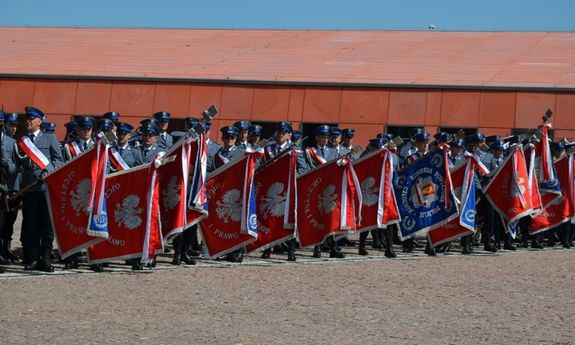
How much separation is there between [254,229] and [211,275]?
1.72 m

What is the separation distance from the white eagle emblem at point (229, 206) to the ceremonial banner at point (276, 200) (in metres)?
0.56

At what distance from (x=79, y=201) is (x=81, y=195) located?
0.24 ft

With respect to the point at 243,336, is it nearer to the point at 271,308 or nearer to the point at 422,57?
the point at 271,308

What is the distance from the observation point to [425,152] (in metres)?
17.9

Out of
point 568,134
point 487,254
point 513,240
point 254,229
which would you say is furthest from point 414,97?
point 254,229

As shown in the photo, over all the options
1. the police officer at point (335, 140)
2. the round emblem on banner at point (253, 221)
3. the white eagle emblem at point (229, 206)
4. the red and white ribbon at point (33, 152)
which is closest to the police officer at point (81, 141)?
the red and white ribbon at point (33, 152)

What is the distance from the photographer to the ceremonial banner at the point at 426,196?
17328mm

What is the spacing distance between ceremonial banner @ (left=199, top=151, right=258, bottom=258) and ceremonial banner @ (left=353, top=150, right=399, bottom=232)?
230 cm

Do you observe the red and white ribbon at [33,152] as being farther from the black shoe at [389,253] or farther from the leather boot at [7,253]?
the black shoe at [389,253]

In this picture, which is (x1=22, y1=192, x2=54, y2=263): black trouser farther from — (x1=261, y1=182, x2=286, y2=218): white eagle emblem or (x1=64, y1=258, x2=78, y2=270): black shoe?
(x1=261, y1=182, x2=286, y2=218): white eagle emblem

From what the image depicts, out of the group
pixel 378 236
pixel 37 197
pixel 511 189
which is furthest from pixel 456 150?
pixel 37 197

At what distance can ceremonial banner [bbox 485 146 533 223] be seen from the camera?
1838 centimetres

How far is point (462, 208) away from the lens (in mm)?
17453

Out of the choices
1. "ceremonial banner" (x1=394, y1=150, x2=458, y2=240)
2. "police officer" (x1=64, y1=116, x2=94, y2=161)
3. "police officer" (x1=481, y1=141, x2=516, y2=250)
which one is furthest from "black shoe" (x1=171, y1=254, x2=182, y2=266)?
"police officer" (x1=481, y1=141, x2=516, y2=250)
